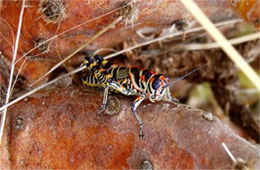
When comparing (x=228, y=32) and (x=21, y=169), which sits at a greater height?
(x=228, y=32)

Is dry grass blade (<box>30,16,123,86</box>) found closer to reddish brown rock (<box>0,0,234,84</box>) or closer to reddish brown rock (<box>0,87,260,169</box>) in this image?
reddish brown rock (<box>0,0,234,84</box>)

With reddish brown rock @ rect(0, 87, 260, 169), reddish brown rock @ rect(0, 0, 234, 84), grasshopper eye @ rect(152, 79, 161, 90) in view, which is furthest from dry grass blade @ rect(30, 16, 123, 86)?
grasshopper eye @ rect(152, 79, 161, 90)

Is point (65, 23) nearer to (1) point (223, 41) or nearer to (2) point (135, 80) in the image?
(2) point (135, 80)

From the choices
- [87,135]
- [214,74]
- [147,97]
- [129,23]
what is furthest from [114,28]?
[214,74]

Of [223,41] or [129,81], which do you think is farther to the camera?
[129,81]

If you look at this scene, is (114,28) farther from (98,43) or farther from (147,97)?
(147,97)

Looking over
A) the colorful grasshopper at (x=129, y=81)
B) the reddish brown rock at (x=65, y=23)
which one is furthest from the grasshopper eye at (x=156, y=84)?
the reddish brown rock at (x=65, y=23)

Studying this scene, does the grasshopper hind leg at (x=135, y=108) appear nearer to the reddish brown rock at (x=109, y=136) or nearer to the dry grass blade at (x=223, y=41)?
the reddish brown rock at (x=109, y=136)

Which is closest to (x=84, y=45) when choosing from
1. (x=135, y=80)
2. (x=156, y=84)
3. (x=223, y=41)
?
(x=135, y=80)
